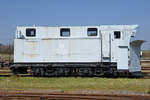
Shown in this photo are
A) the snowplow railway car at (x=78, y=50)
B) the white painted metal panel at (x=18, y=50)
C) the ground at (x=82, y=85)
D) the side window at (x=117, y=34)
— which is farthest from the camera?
the white painted metal panel at (x=18, y=50)

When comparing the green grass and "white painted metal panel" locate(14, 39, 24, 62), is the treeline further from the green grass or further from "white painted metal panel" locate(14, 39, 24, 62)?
the green grass

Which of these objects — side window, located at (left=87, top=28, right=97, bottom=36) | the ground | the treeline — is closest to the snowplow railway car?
side window, located at (left=87, top=28, right=97, bottom=36)

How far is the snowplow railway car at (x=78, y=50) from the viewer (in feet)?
56.3

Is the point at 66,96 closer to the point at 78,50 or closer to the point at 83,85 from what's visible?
the point at 83,85

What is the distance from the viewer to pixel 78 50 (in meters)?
17.5

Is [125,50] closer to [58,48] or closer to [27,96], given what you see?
[58,48]

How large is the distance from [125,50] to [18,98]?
10.5 meters

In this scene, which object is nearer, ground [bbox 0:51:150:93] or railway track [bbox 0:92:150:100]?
railway track [bbox 0:92:150:100]

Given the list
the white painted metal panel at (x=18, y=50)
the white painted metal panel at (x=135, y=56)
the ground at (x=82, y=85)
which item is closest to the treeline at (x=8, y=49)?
the white painted metal panel at (x=18, y=50)

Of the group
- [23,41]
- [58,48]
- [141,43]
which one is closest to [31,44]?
[23,41]

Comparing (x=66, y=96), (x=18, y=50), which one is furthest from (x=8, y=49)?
(x=66, y=96)

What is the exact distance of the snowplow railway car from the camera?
17172mm

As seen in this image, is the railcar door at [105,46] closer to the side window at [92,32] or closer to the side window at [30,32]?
the side window at [92,32]

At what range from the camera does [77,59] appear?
57.4ft
